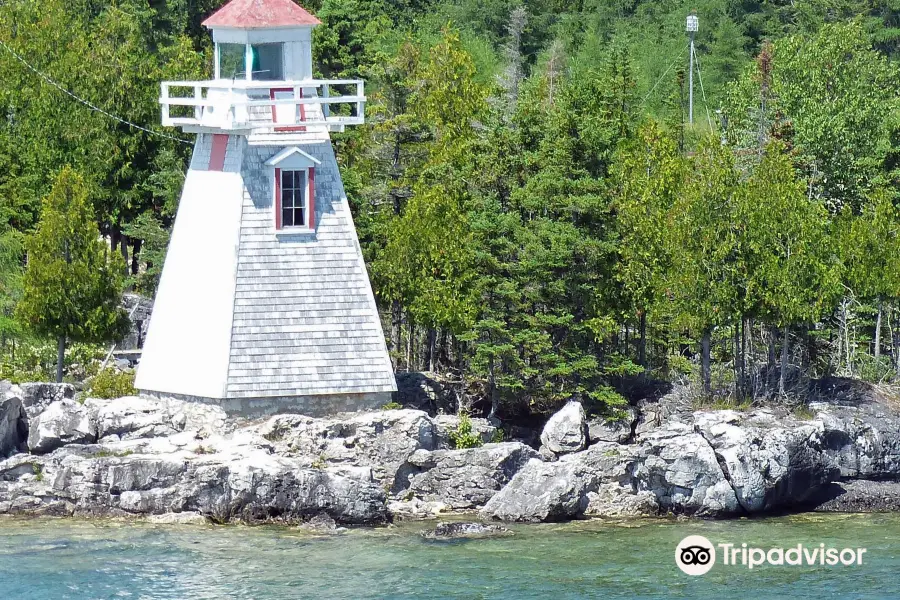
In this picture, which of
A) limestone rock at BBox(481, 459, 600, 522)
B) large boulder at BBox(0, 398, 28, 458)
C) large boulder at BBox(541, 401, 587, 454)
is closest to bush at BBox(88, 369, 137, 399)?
large boulder at BBox(0, 398, 28, 458)

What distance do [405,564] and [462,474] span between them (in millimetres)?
5098

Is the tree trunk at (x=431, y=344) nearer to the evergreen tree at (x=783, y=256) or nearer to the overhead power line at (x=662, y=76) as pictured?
the evergreen tree at (x=783, y=256)

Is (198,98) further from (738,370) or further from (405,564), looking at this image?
(738,370)

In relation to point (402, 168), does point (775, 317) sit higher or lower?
lower

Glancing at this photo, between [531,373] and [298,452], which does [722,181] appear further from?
[298,452]

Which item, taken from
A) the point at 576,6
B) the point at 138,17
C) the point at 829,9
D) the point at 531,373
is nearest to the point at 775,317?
the point at 531,373

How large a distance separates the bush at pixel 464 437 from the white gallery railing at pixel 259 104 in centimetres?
764

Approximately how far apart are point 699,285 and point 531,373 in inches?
187

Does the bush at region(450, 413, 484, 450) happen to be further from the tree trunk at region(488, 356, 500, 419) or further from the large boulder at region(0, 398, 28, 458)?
the large boulder at region(0, 398, 28, 458)

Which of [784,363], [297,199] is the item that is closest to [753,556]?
[784,363]

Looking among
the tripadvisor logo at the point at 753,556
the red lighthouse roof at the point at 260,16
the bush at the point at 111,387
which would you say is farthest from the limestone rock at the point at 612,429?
the red lighthouse roof at the point at 260,16

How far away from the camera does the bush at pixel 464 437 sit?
4178cm

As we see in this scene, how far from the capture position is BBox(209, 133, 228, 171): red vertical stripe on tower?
42.0 m

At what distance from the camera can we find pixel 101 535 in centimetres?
3728
